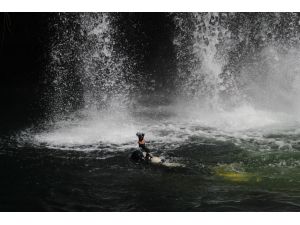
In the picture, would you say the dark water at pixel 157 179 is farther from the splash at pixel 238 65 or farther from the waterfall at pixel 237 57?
the waterfall at pixel 237 57

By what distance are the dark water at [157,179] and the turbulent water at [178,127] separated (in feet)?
0.08

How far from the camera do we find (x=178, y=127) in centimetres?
1608

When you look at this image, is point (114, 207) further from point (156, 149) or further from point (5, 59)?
point (5, 59)

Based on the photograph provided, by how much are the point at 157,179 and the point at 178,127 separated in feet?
18.1

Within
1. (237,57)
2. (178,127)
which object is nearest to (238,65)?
(237,57)

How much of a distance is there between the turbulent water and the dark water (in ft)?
0.08

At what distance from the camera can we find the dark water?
9.34m

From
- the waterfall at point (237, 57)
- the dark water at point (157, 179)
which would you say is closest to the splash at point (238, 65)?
the waterfall at point (237, 57)

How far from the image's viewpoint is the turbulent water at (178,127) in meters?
9.89

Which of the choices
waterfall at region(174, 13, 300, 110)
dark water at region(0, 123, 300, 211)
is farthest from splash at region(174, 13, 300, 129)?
dark water at region(0, 123, 300, 211)

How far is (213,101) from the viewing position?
1983cm

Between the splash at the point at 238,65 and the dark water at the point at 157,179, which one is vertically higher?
the splash at the point at 238,65

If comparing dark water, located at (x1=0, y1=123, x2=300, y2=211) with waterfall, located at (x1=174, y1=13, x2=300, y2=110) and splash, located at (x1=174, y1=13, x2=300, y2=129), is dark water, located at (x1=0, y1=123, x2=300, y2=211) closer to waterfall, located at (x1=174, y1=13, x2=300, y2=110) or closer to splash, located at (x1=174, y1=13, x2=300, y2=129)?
splash, located at (x1=174, y1=13, x2=300, y2=129)

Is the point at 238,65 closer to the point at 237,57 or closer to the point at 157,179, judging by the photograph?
the point at 237,57
